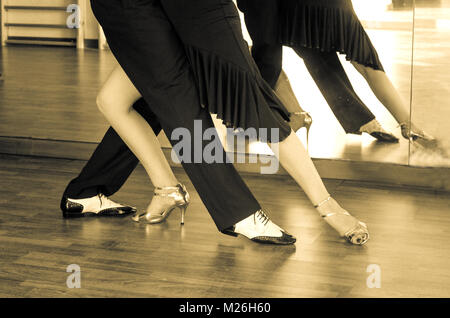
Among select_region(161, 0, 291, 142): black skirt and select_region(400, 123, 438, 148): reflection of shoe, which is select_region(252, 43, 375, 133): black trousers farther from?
select_region(161, 0, 291, 142): black skirt

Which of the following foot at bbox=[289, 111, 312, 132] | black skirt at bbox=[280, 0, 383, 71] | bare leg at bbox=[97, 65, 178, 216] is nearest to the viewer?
bare leg at bbox=[97, 65, 178, 216]

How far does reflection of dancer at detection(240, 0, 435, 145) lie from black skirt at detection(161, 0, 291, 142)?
80cm

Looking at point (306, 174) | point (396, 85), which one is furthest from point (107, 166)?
point (396, 85)

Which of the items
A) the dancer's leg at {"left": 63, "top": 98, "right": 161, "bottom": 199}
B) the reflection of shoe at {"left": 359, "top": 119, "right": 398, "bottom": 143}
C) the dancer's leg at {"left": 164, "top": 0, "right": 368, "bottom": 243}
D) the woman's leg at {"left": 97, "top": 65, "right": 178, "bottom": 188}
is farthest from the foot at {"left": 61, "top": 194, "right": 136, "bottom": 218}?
the reflection of shoe at {"left": 359, "top": 119, "right": 398, "bottom": 143}

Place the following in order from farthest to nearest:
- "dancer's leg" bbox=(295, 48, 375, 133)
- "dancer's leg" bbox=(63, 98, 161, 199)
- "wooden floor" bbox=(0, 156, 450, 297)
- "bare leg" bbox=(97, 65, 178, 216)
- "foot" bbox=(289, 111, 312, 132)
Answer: "foot" bbox=(289, 111, 312, 132), "dancer's leg" bbox=(295, 48, 375, 133), "dancer's leg" bbox=(63, 98, 161, 199), "bare leg" bbox=(97, 65, 178, 216), "wooden floor" bbox=(0, 156, 450, 297)

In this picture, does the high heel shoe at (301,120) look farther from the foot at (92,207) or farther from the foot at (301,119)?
→ the foot at (92,207)

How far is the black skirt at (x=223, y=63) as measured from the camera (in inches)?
89.7

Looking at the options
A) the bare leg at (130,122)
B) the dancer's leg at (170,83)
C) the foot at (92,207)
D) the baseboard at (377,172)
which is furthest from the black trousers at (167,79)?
the baseboard at (377,172)

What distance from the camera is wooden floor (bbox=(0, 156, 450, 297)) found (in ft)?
6.84

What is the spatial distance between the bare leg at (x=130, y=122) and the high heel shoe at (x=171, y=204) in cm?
2

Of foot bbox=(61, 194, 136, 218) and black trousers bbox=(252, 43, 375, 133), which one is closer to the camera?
foot bbox=(61, 194, 136, 218)

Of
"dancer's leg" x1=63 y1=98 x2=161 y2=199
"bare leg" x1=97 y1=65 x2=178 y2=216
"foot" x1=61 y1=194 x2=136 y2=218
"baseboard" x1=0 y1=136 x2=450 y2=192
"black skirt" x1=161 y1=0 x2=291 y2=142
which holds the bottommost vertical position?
"foot" x1=61 y1=194 x2=136 y2=218

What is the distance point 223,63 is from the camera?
7.57 ft

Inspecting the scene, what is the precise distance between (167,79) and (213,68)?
16cm
